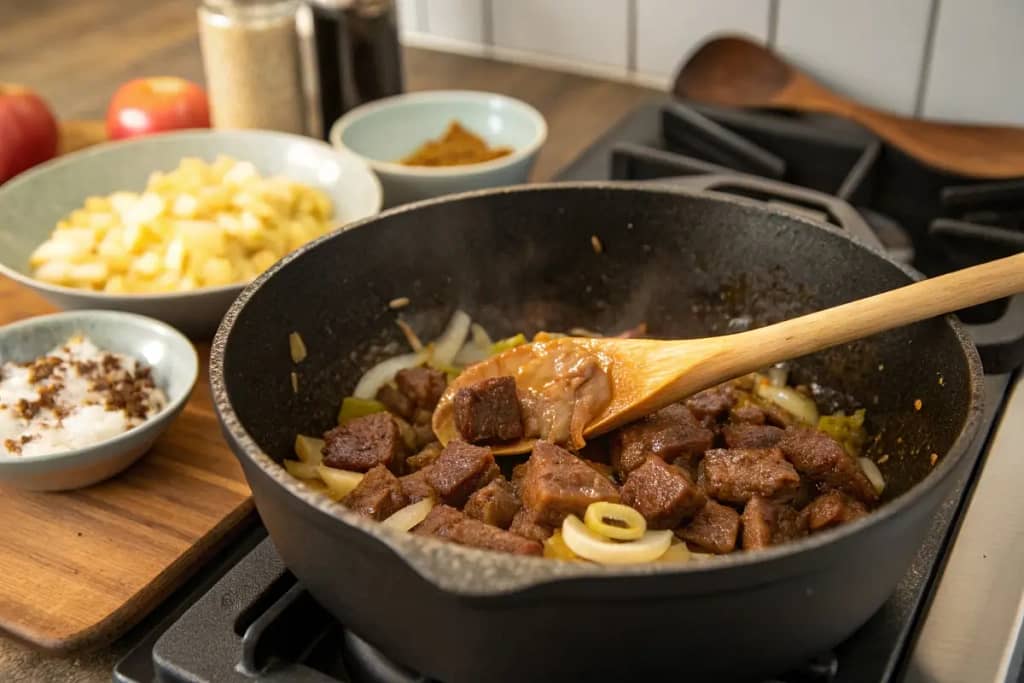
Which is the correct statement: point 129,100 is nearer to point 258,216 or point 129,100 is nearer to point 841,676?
point 258,216

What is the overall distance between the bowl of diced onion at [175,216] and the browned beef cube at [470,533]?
0.52 metres

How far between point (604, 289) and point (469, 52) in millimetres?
1256

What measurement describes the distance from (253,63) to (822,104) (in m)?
1.03

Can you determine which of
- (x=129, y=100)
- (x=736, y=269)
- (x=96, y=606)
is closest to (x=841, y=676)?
(x=736, y=269)

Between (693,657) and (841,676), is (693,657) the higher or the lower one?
the higher one

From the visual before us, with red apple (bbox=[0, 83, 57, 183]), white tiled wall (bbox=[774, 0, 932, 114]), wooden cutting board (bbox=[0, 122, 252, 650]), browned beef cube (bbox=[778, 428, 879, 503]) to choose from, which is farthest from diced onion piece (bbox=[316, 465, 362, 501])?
white tiled wall (bbox=[774, 0, 932, 114])

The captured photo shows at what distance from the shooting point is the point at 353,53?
188 cm

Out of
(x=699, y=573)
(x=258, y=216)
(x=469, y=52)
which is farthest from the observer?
(x=469, y=52)

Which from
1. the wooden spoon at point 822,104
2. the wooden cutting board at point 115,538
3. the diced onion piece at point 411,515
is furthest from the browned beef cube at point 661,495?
the wooden spoon at point 822,104

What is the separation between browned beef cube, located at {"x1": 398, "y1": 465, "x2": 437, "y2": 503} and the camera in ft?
3.42

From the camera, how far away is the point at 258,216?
1483 millimetres

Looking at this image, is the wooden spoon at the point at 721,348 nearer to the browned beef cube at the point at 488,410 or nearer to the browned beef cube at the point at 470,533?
the browned beef cube at the point at 488,410

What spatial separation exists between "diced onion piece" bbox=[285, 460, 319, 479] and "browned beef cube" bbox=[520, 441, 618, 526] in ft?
0.85

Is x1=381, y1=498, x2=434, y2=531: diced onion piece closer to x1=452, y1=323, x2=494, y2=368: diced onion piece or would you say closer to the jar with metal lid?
x1=452, y1=323, x2=494, y2=368: diced onion piece
